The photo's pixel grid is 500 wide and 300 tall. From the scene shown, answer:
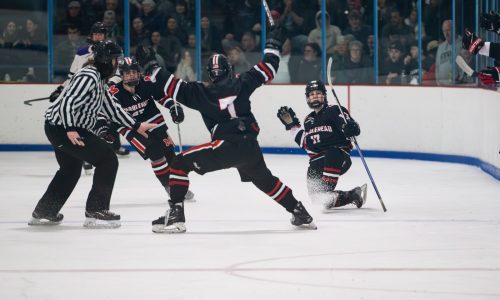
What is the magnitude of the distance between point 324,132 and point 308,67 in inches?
202

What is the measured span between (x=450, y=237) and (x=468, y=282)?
5.41ft

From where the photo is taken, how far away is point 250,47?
15086 millimetres

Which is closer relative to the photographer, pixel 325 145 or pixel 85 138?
pixel 85 138

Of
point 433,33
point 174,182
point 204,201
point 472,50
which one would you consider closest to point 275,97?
point 433,33

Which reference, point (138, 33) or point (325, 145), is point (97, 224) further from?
point (138, 33)

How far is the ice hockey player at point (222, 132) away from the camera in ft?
27.0

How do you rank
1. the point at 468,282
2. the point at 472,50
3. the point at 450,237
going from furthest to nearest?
1. the point at 472,50
2. the point at 450,237
3. the point at 468,282

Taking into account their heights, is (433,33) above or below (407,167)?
above

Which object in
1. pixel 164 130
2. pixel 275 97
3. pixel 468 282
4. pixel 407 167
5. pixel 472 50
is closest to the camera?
pixel 468 282

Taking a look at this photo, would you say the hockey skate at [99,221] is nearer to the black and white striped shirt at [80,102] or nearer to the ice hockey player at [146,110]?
the black and white striped shirt at [80,102]

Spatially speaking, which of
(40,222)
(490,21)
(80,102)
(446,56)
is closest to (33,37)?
(446,56)

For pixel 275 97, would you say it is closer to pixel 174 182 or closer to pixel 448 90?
pixel 448 90

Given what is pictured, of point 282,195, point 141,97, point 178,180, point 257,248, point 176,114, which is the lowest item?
point 257,248

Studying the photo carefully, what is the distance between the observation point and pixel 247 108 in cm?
837
